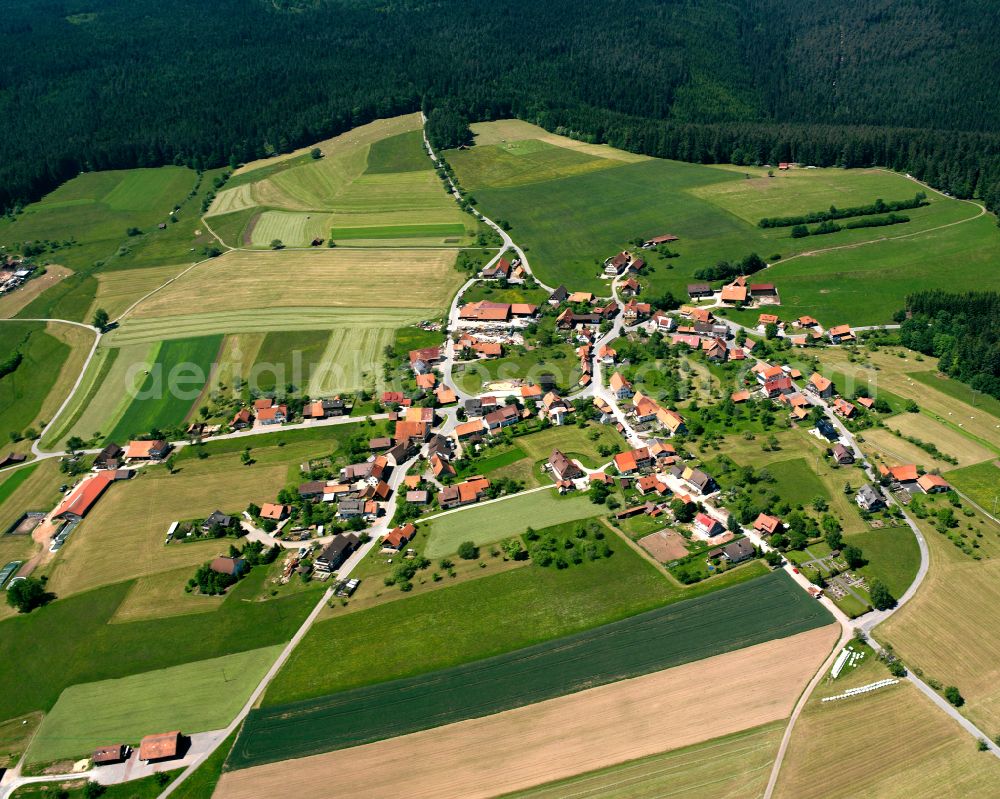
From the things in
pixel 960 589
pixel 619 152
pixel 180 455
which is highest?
pixel 619 152

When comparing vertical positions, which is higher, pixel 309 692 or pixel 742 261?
pixel 742 261

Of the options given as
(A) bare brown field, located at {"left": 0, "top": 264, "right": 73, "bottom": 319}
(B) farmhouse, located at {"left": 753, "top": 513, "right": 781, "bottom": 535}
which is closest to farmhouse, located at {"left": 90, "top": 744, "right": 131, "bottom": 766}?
(B) farmhouse, located at {"left": 753, "top": 513, "right": 781, "bottom": 535}

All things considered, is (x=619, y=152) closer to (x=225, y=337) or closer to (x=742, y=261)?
(x=742, y=261)

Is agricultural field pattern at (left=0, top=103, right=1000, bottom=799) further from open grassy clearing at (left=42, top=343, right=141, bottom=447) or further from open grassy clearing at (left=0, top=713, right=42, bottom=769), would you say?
open grassy clearing at (left=42, top=343, right=141, bottom=447)

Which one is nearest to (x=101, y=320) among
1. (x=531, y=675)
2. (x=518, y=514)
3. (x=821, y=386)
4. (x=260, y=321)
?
(x=260, y=321)

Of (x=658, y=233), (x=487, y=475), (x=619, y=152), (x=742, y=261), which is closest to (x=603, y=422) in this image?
(x=487, y=475)

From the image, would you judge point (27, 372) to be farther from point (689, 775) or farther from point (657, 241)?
point (689, 775)
